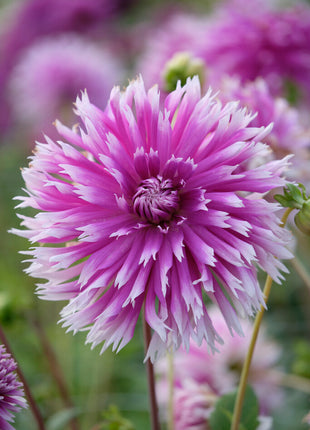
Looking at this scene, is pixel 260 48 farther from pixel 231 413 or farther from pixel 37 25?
pixel 37 25

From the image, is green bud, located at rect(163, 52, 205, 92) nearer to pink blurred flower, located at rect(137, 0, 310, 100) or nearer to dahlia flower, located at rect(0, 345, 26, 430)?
pink blurred flower, located at rect(137, 0, 310, 100)

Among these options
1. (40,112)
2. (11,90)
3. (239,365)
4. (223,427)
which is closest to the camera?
(223,427)

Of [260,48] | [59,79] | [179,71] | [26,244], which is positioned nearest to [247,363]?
[179,71]

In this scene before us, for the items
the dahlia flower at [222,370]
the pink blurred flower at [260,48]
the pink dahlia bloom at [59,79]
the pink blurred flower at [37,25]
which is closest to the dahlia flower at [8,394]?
the dahlia flower at [222,370]

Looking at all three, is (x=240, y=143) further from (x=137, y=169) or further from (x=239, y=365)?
(x=239, y=365)

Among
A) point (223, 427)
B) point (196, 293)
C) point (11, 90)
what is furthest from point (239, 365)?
point (11, 90)

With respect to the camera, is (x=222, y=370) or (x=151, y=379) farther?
(x=222, y=370)
